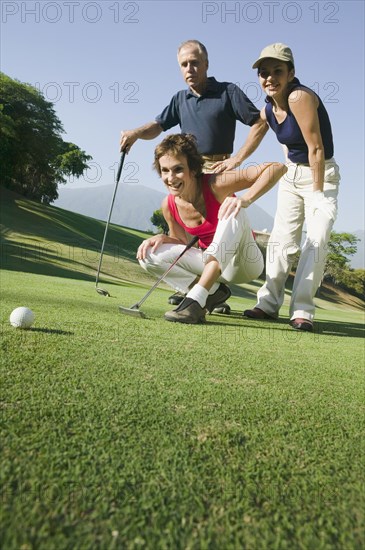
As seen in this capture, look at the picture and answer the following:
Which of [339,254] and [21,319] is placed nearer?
[21,319]

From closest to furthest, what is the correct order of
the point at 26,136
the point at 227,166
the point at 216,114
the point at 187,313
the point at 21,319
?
the point at 21,319
the point at 187,313
the point at 227,166
the point at 216,114
the point at 26,136

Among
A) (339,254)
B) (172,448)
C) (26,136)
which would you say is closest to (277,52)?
(172,448)

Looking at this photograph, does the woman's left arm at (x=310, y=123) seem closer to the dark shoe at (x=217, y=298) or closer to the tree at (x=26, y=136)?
the dark shoe at (x=217, y=298)

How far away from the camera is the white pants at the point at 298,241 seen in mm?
4777

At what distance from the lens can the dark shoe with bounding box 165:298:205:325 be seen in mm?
3906

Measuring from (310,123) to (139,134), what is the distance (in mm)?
2113

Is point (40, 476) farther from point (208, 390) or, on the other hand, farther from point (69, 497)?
point (208, 390)

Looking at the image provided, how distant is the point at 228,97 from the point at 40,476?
5317mm

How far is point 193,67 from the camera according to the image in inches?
220

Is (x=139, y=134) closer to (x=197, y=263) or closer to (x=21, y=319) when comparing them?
(x=197, y=263)

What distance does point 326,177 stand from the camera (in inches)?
192

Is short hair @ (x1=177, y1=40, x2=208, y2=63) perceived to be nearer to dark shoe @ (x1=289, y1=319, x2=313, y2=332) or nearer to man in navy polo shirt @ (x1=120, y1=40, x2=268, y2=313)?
man in navy polo shirt @ (x1=120, y1=40, x2=268, y2=313)

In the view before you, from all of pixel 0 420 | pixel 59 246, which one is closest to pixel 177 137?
pixel 0 420

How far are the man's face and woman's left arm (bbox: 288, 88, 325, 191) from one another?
1473 millimetres
